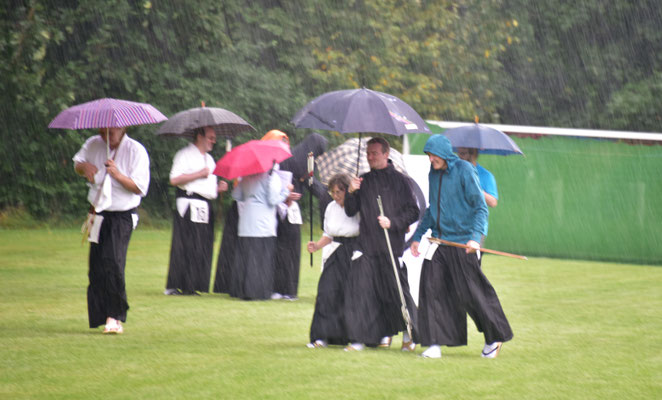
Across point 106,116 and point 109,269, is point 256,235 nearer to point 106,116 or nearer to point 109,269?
point 109,269

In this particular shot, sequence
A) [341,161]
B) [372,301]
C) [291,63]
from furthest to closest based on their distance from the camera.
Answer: [291,63]
[341,161]
[372,301]

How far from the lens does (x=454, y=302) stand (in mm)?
8430

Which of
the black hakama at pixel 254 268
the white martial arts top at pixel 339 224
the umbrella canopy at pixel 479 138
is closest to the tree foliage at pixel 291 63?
the black hakama at pixel 254 268

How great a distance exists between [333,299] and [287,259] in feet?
11.7

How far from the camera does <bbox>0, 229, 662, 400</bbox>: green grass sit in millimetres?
7008

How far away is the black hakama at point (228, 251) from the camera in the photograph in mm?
12367

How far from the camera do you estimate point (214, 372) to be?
24.7 feet

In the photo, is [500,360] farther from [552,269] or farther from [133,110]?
[552,269]

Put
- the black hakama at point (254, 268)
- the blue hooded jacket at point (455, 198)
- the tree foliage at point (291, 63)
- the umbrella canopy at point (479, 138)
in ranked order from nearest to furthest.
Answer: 1. the blue hooded jacket at point (455, 198)
2. the umbrella canopy at point (479, 138)
3. the black hakama at point (254, 268)
4. the tree foliage at point (291, 63)

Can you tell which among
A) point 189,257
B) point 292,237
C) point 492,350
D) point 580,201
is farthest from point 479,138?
point 580,201

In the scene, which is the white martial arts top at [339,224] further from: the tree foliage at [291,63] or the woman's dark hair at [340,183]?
the tree foliage at [291,63]

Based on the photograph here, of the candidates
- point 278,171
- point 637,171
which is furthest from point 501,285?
point 637,171

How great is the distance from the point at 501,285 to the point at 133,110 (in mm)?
6633

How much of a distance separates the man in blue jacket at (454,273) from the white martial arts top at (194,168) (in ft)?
14.3
